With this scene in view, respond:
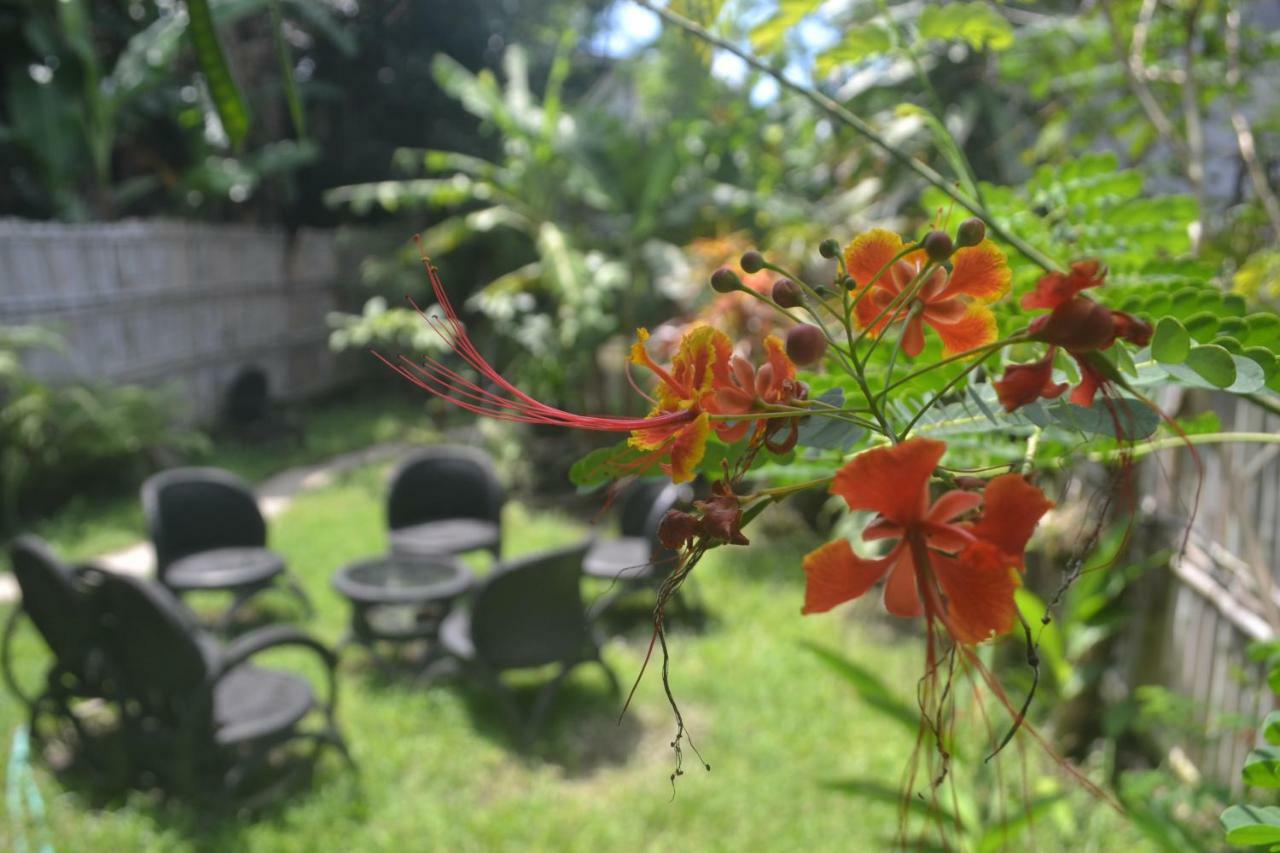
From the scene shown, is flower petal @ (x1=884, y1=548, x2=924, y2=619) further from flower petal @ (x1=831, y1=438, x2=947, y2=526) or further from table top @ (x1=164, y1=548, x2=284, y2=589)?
table top @ (x1=164, y1=548, x2=284, y2=589)

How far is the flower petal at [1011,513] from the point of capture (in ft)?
1.09

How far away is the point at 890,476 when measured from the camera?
1.12ft

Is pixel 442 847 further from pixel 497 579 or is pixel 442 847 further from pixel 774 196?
pixel 774 196

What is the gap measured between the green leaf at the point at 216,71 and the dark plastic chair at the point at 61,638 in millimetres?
2414

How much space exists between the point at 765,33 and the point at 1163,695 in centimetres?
208

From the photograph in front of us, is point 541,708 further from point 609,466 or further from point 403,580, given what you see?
point 609,466

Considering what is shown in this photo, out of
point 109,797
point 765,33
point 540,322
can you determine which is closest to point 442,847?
point 109,797

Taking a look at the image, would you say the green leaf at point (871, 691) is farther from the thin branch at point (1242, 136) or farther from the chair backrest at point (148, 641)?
the chair backrest at point (148, 641)

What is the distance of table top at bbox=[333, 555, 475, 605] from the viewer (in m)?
3.67

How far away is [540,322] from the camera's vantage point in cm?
708

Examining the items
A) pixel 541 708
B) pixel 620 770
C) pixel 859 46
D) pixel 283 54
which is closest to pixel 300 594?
pixel 541 708

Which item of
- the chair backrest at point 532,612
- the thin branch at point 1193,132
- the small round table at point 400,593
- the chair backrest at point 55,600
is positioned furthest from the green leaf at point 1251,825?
the small round table at point 400,593

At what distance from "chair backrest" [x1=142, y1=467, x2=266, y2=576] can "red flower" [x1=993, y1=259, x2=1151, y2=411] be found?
420 cm

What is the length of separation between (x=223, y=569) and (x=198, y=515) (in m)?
0.32
